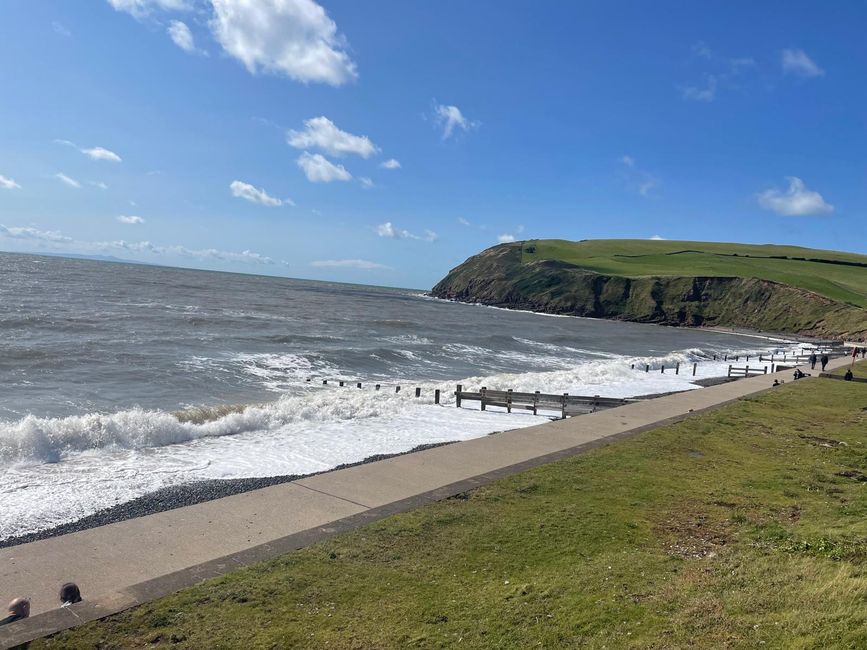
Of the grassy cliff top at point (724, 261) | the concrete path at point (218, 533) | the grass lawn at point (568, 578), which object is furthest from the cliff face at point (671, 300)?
the concrete path at point (218, 533)

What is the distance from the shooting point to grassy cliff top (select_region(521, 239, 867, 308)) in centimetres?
11775

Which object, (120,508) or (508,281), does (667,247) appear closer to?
(508,281)

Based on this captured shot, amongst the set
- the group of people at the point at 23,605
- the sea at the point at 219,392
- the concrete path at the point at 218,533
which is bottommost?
the sea at the point at 219,392

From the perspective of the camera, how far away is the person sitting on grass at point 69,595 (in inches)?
236

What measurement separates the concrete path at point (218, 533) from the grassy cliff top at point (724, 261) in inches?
4370

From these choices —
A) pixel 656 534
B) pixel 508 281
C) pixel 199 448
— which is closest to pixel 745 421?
pixel 656 534

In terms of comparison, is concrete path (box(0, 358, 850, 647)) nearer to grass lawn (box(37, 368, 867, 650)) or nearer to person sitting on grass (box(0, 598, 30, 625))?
person sitting on grass (box(0, 598, 30, 625))

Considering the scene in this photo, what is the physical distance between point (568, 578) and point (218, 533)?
5.02 m

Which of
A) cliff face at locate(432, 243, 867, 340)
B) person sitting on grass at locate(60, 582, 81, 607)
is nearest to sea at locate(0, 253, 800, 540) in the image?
person sitting on grass at locate(60, 582, 81, 607)

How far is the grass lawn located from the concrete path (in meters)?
0.40

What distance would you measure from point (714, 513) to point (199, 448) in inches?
498

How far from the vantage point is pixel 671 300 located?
119 metres

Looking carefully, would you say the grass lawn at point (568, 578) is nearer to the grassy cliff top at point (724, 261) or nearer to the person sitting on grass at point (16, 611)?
the person sitting on grass at point (16, 611)

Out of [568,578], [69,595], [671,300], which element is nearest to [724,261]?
[671,300]
